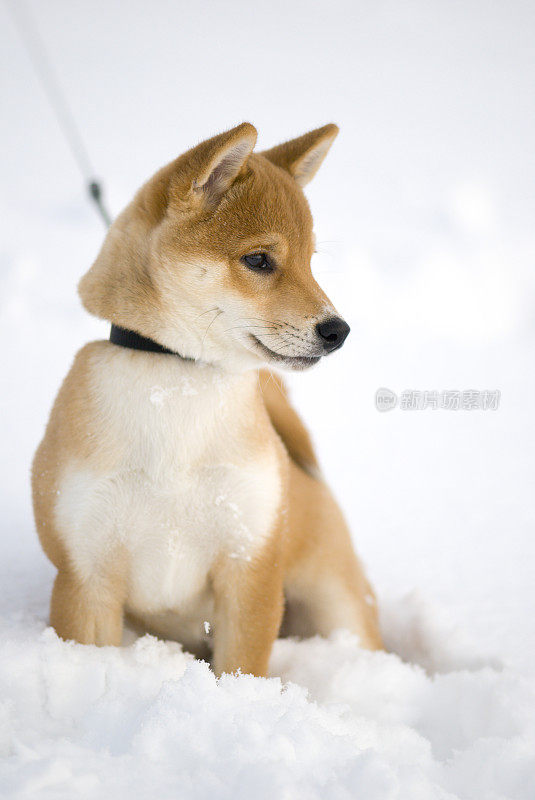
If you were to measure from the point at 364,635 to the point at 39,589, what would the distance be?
3.61 ft

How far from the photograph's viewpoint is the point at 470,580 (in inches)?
110

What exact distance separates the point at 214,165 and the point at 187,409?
603 millimetres

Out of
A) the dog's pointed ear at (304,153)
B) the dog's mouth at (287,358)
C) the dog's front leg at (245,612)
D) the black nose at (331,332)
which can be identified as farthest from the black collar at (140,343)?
the dog's pointed ear at (304,153)

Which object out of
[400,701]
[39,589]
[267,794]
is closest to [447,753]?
[400,701]

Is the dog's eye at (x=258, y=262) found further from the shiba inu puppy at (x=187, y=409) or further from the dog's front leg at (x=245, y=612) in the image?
the dog's front leg at (x=245, y=612)

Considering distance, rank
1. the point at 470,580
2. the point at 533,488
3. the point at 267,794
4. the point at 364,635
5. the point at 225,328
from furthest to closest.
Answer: the point at 533,488 → the point at 470,580 → the point at 364,635 → the point at 225,328 → the point at 267,794

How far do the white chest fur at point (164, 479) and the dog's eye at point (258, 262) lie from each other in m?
0.28

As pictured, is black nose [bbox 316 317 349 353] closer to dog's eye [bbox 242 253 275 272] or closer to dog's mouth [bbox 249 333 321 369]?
dog's mouth [bbox 249 333 321 369]

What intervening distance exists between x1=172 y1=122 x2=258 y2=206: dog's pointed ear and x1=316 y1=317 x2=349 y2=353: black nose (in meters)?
0.42

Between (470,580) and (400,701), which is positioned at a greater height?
(400,701)

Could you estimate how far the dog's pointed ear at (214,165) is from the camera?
1636 millimetres

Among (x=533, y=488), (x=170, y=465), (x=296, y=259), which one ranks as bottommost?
(x=533, y=488)

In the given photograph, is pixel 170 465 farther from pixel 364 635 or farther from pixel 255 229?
pixel 364 635

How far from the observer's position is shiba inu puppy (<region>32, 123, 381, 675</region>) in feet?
5.50
